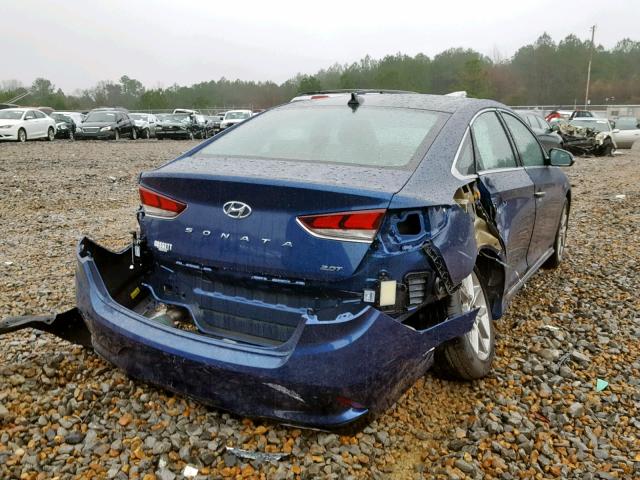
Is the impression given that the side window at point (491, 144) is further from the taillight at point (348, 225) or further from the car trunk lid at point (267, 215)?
the taillight at point (348, 225)

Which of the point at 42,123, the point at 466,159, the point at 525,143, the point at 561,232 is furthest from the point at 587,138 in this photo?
the point at 42,123

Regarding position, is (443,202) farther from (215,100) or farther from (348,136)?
(215,100)

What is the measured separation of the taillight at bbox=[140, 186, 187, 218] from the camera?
263 centimetres

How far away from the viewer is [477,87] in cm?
6266

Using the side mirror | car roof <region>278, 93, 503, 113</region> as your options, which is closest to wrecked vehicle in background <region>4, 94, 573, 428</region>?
car roof <region>278, 93, 503, 113</region>

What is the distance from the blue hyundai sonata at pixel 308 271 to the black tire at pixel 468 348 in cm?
1

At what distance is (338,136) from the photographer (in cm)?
305

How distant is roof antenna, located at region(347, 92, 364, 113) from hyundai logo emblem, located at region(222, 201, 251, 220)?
3.90 ft

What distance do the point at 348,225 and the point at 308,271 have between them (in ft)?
A: 0.82

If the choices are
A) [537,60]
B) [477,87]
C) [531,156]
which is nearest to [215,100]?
[477,87]

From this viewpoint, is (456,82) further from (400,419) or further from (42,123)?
(400,419)

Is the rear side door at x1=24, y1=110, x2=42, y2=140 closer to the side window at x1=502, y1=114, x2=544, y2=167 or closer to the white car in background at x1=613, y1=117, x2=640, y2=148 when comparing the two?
the side window at x1=502, y1=114, x2=544, y2=167

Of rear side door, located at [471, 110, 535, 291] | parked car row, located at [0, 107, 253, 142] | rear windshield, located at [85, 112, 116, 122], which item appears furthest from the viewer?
rear windshield, located at [85, 112, 116, 122]

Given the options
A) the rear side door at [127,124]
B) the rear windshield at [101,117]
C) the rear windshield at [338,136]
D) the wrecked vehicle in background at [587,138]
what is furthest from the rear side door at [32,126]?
the rear windshield at [338,136]
